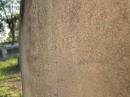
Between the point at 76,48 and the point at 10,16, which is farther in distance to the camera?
the point at 10,16

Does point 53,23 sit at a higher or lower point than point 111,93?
higher

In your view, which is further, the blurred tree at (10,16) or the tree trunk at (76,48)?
the blurred tree at (10,16)

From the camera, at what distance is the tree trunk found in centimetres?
171

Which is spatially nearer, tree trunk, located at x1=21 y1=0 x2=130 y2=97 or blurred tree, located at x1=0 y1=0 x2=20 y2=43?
tree trunk, located at x1=21 y1=0 x2=130 y2=97

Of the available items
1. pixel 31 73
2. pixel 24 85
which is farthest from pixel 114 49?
pixel 24 85

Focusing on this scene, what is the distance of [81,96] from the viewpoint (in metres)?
1.94

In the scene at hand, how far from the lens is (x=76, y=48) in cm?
194

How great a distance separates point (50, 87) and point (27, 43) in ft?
1.33

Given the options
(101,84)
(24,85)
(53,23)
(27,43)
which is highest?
(53,23)

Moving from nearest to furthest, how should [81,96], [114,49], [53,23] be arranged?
[114,49], [81,96], [53,23]

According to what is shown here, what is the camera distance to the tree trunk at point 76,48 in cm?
171

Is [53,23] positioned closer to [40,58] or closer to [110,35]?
[40,58]

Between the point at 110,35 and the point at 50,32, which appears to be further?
the point at 50,32

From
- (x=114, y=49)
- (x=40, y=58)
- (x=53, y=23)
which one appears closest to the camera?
(x=114, y=49)
